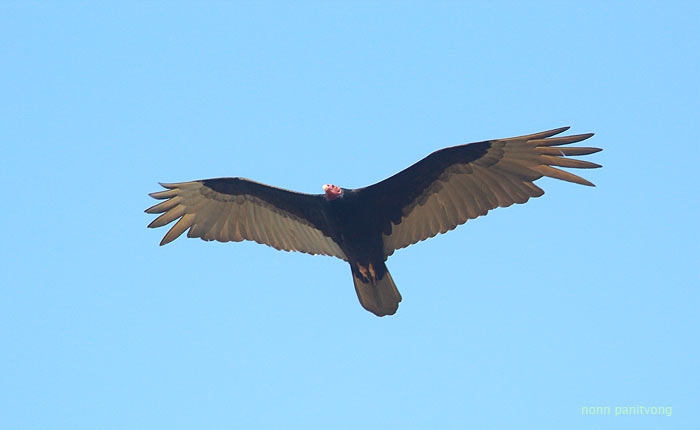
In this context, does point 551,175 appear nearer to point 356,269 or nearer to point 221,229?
point 356,269

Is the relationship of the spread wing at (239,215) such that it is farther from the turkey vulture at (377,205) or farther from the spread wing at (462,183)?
the spread wing at (462,183)

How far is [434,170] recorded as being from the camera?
406 inches

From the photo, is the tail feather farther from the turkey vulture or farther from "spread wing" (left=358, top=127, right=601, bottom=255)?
"spread wing" (left=358, top=127, right=601, bottom=255)

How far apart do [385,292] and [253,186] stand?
1.82 meters

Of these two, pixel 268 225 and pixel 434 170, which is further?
pixel 268 225

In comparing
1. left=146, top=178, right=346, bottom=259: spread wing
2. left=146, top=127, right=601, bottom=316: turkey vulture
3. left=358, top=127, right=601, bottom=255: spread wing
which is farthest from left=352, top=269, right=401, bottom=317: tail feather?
left=146, top=178, right=346, bottom=259: spread wing

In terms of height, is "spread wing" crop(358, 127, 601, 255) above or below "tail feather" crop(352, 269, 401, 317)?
above

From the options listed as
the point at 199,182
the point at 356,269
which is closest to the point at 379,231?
the point at 356,269

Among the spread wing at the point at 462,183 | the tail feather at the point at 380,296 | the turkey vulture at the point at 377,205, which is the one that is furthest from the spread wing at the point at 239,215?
the spread wing at the point at 462,183

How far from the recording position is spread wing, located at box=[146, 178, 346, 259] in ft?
36.0

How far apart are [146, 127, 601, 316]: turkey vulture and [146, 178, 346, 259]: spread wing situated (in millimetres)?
11

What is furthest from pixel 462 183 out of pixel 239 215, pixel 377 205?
pixel 239 215

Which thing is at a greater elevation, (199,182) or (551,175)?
(199,182)

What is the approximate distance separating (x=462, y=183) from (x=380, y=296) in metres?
1.41
